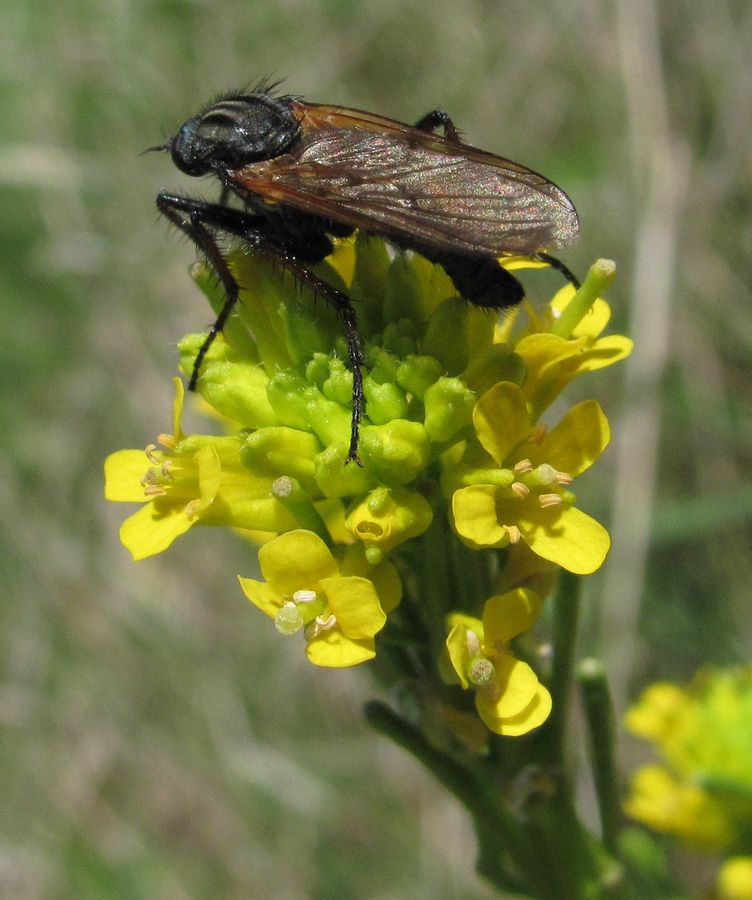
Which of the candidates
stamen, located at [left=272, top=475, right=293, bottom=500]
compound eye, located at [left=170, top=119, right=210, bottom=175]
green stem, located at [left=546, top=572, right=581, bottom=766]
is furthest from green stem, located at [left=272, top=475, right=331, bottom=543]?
compound eye, located at [left=170, top=119, right=210, bottom=175]

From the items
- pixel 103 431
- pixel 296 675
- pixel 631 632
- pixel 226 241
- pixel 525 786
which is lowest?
pixel 296 675

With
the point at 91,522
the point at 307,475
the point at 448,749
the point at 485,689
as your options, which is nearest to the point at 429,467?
the point at 307,475

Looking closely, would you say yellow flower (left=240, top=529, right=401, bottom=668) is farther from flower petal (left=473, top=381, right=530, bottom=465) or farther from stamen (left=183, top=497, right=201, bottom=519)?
flower petal (left=473, top=381, right=530, bottom=465)

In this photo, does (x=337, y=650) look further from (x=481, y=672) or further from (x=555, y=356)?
(x=555, y=356)

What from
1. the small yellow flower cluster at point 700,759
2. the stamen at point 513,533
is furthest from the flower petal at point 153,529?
the small yellow flower cluster at point 700,759

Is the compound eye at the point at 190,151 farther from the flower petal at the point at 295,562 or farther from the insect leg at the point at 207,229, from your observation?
the flower petal at the point at 295,562

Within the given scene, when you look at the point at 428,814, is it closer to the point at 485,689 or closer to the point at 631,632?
the point at 631,632

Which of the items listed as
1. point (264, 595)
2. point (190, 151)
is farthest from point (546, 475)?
point (190, 151)
